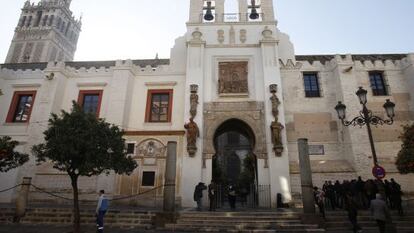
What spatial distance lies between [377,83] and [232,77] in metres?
10.2

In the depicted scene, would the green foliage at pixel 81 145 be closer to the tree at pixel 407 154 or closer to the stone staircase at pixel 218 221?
the stone staircase at pixel 218 221

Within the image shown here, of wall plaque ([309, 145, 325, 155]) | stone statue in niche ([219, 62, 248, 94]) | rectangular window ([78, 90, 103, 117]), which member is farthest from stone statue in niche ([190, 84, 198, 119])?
wall plaque ([309, 145, 325, 155])

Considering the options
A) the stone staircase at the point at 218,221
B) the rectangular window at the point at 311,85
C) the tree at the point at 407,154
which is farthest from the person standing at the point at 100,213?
the rectangular window at the point at 311,85

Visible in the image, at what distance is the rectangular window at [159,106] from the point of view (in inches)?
747

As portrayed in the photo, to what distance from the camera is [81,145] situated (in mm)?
10648

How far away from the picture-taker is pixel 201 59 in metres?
19.3

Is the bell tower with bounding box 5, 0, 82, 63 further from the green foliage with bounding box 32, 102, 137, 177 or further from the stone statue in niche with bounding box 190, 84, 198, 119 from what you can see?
the green foliage with bounding box 32, 102, 137, 177

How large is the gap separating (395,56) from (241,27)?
38.9 feet

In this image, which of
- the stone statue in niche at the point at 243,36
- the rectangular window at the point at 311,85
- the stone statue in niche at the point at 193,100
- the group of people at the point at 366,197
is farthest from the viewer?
the stone statue in niche at the point at 243,36

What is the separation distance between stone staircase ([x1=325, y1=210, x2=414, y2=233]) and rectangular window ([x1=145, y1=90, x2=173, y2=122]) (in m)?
11.5

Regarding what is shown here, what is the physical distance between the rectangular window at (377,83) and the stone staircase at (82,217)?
16.8m

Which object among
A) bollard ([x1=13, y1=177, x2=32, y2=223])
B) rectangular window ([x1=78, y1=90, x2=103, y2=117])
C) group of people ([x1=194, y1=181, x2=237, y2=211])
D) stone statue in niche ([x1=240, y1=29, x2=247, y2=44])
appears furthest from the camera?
stone statue in niche ([x1=240, y1=29, x2=247, y2=44])

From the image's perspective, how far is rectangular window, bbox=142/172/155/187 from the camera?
56.2ft

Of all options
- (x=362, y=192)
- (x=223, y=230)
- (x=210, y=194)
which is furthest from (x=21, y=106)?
(x=362, y=192)
